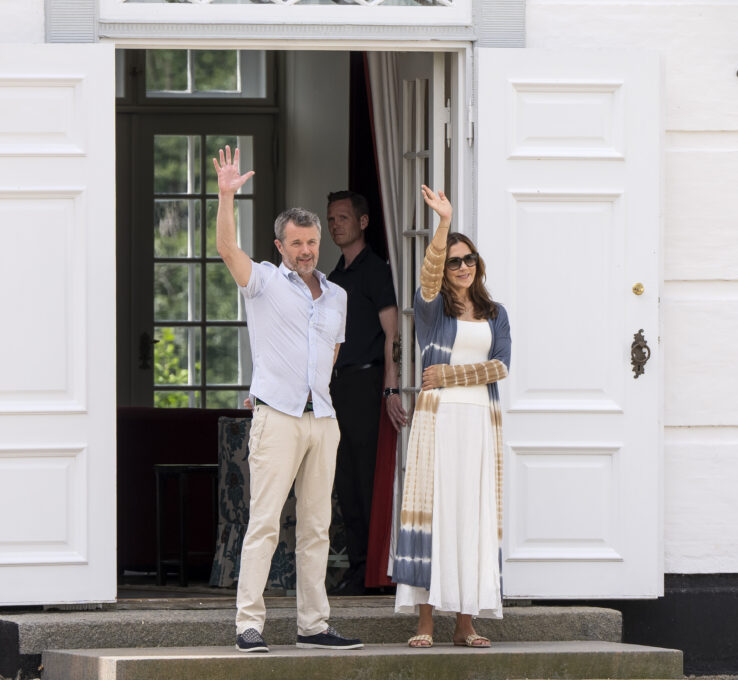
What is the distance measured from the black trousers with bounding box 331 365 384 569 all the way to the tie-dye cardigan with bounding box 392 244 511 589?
104 centimetres

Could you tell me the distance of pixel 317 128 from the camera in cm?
936

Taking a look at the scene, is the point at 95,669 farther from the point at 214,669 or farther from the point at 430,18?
the point at 430,18

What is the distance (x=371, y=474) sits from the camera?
619cm

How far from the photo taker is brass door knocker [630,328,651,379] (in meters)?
5.48

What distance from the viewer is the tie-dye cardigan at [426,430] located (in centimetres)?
498

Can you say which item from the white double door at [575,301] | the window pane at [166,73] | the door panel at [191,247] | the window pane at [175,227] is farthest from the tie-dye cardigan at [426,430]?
the window pane at [166,73]

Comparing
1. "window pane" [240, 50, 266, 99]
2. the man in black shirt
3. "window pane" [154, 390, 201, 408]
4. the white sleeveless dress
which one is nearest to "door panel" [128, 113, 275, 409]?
"window pane" [154, 390, 201, 408]

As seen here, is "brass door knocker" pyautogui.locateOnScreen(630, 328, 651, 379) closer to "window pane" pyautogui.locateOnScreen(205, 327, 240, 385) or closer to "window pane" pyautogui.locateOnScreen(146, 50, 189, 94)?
"window pane" pyautogui.locateOnScreen(205, 327, 240, 385)

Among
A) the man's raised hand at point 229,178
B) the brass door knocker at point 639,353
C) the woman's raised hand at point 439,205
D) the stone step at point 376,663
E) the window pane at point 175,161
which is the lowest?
the stone step at point 376,663

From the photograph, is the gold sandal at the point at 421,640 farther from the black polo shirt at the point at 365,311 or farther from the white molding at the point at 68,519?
the black polo shirt at the point at 365,311

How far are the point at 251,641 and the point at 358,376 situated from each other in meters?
1.61

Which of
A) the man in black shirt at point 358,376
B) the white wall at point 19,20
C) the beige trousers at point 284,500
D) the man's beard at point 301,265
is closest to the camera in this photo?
the beige trousers at point 284,500

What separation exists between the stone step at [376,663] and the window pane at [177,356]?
4383mm

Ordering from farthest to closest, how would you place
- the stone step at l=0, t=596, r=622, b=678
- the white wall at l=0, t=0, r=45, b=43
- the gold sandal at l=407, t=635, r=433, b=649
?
1. the white wall at l=0, t=0, r=45, b=43
2. the stone step at l=0, t=596, r=622, b=678
3. the gold sandal at l=407, t=635, r=433, b=649
